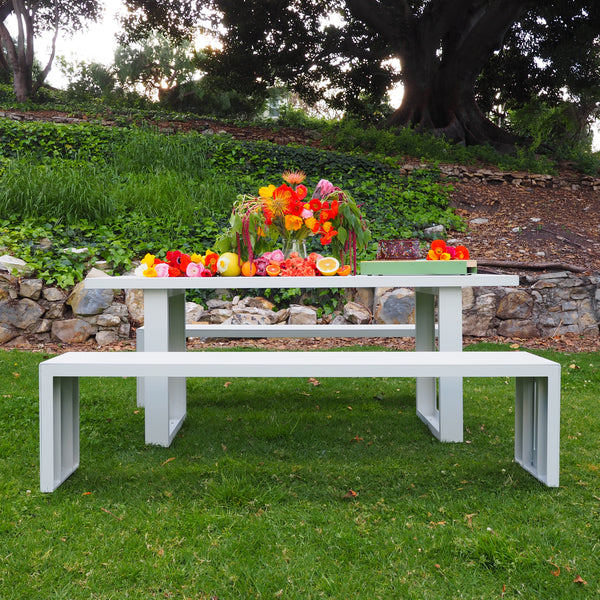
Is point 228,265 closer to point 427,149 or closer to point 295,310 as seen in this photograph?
point 295,310

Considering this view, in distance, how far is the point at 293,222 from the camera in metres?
2.92

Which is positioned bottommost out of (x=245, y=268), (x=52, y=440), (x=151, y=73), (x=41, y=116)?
(x=52, y=440)

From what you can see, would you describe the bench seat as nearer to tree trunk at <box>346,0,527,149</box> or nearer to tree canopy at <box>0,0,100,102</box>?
tree trunk at <box>346,0,527,149</box>

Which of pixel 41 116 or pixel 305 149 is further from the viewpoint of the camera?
pixel 41 116

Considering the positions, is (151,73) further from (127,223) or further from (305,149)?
(127,223)

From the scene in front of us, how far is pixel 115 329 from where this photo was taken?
552 centimetres

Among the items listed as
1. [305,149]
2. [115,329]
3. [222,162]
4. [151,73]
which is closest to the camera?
[115,329]

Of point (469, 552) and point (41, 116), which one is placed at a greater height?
point (41, 116)

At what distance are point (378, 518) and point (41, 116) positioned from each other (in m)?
11.2

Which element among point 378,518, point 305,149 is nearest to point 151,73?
point 305,149

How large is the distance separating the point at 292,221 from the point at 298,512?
1.52 meters

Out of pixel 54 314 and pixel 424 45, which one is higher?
pixel 424 45

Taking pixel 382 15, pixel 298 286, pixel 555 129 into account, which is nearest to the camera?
pixel 298 286

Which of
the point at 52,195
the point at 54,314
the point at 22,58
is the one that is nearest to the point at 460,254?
the point at 54,314
